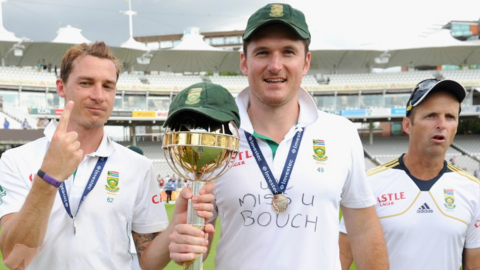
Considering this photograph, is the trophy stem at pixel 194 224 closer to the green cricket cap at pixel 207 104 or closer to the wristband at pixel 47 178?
the green cricket cap at pixel 207 104

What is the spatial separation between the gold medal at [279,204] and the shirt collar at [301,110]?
1.12ft

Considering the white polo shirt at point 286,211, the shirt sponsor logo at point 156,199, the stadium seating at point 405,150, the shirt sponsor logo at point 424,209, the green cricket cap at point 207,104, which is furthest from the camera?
the stadium seating at point 405,150

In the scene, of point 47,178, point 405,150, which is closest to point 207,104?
point 47,178

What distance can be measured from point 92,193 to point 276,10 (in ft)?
4.29

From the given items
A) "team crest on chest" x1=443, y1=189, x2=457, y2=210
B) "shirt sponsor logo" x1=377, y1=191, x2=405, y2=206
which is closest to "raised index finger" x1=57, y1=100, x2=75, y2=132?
"shirt sponsor logo" x1=377, y1=191, x2=405, y2=206

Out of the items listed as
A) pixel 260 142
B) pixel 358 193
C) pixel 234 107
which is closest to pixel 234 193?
pixel 260 142

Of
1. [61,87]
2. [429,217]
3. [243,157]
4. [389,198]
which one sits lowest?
[429,217]

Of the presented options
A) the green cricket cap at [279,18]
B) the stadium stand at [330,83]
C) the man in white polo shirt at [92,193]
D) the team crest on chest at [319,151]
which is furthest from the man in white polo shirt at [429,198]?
the stadium stand at [330,83]

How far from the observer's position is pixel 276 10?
6.21ft

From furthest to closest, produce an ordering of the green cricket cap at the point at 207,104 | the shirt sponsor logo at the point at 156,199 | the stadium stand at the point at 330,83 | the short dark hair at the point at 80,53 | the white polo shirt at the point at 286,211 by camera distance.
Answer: the stadium stand at the point at 330,83 < the shirt sponsor logo at the point at 156,199 < the short dark hair at the point at 80,53 < the white polo shirt at the point at 286,211 < the green cricket cap at the point at 207,104

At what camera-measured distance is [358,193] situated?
83.0 inches

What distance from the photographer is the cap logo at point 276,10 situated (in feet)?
6.14

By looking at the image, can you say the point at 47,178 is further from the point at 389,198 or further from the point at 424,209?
the point at 424,209

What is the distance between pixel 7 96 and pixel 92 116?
33.4m
